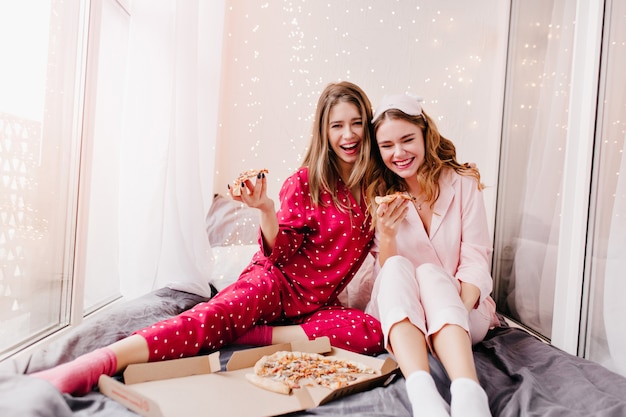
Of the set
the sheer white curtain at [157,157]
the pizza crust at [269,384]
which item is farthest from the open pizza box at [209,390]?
the sheer white curtain at [157,157]

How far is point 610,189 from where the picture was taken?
4.25ft

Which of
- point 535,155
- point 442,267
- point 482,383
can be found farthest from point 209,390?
point 535,155

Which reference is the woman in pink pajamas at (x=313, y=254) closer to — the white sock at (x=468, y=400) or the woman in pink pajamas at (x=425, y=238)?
the woman in pink pajamas at (x=425, y=238)

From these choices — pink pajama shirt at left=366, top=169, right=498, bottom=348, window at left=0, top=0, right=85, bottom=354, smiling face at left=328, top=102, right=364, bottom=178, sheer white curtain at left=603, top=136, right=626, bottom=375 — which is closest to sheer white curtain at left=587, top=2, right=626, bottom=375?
sheer white curtain at left=603, top=136, right=626, bottom=375

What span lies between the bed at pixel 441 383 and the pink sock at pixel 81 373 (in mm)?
23

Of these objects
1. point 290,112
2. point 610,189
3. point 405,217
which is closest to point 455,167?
point 405,217

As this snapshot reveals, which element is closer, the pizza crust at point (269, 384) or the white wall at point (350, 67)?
the pizza crust at point (269, 384)

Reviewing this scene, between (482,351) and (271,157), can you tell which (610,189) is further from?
(271,157)

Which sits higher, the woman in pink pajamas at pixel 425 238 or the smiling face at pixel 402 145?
the smiling face at pixel 402 145

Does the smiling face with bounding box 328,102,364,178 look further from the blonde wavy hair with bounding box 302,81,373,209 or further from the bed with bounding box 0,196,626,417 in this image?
the bed with bounding box 0,196,626,417

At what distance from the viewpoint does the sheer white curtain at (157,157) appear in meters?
1.71

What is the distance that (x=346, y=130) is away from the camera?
5.26 feet

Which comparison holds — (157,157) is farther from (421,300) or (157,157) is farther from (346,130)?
(421,300)

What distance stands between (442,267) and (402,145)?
41 cm
